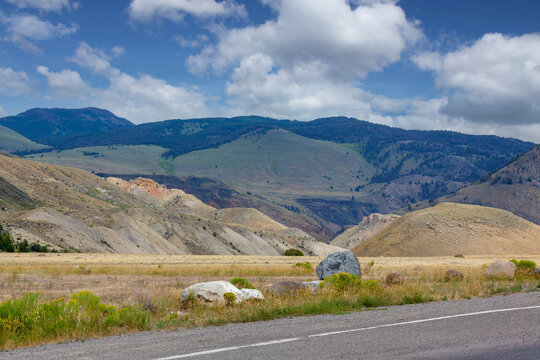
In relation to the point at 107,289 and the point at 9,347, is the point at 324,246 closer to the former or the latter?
the point at 107,289

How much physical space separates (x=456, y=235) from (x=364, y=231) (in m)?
83.0

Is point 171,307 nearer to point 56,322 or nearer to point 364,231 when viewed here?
point 56,322

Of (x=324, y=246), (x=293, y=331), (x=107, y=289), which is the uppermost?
(x=293, y=331)

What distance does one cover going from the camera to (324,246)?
121500 mm

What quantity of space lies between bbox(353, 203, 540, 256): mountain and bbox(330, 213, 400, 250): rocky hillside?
6686 centimetres

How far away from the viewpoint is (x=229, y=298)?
13.6m

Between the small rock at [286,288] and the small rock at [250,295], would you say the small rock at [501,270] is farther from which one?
the small rock at [250,295]

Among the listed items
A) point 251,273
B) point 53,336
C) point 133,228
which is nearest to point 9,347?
point 53,336

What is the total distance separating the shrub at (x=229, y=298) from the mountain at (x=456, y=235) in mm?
57166

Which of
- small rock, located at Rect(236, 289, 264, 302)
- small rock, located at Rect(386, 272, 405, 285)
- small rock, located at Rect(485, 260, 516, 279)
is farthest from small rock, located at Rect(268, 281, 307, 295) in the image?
small rock, located at Rect(485, 260, 516, 279)

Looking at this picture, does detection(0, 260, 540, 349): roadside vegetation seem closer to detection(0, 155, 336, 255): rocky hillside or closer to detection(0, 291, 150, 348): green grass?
detection(0, 291, 150, 348): green grass

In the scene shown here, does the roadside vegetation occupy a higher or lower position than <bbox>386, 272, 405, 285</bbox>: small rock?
higher

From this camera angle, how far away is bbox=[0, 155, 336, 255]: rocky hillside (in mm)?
66438

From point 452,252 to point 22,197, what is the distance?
74190mm
